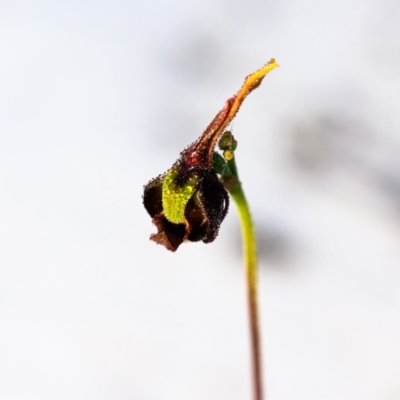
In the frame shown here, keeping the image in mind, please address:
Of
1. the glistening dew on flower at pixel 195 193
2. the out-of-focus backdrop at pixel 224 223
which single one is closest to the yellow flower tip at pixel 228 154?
the glistening dew on flower at pixel 195 193

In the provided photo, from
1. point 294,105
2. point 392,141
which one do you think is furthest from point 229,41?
point 392,141

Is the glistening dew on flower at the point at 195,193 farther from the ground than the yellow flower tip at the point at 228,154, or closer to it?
closer to it

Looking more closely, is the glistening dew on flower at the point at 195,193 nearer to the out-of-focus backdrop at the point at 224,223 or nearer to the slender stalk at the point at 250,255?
the slender stalk at the point at 250,255

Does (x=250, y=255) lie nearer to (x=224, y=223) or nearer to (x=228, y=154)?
(x=228, y=154)

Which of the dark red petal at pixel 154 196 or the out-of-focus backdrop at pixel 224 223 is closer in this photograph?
the dark red petal at pixel 154 196

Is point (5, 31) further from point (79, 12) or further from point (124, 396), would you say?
point (124, 396)

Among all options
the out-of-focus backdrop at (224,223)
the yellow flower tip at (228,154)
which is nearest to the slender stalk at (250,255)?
the yellow flower tip at (228,154)
